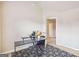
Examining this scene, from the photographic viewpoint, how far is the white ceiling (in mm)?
1240

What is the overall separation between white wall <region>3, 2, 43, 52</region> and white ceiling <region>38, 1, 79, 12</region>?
0.29 feet

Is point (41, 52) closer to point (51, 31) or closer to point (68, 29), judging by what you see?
point (51, 31)

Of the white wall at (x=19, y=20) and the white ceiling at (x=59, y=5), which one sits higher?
the white ceiling at (x=59, y=5)

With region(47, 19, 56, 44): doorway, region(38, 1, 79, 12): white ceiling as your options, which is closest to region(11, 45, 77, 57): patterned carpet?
region(47, 19, 56, 44): doorway

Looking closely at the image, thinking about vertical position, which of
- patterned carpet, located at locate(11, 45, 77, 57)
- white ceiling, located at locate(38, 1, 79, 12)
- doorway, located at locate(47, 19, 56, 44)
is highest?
white ceiling, located at locate(38, 1, 79, 12)

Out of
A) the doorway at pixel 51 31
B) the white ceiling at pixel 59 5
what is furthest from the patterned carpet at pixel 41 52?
the white ceiling at pixel 59 5

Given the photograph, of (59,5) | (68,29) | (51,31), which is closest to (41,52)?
(51,31)

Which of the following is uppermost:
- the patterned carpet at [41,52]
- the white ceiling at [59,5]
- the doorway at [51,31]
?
the white ceiling at [59,5]

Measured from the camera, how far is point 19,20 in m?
1.29

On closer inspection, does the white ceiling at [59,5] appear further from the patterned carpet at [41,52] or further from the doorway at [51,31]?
the patterned carpet at [41,52]

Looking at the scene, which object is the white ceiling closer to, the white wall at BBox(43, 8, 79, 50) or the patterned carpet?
the white wall at BBox(43, 8, 79, 50)

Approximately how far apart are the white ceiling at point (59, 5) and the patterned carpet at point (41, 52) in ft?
1.70

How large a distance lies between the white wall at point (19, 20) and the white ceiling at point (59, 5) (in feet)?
0.29

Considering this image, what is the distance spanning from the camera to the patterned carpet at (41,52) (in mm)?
1243
